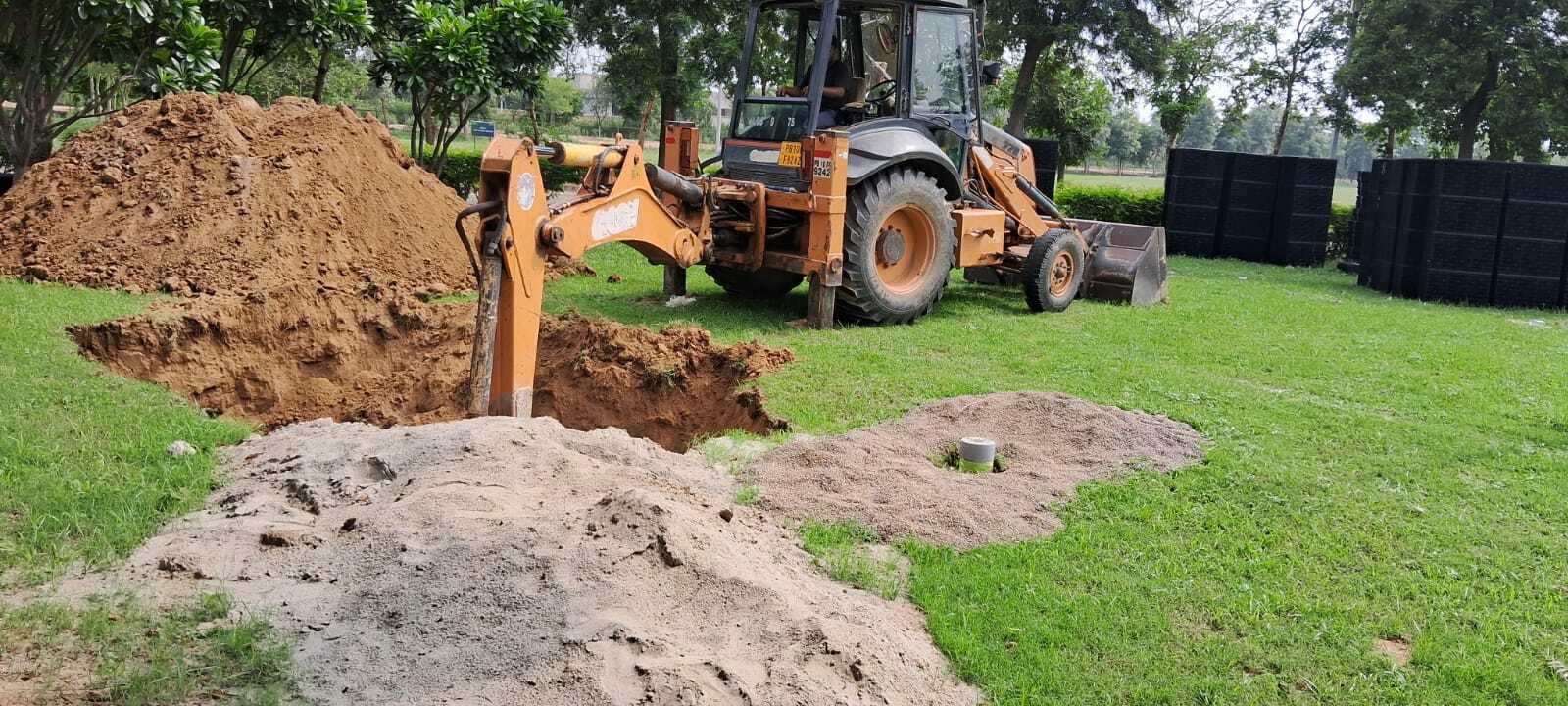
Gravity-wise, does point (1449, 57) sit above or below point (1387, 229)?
above

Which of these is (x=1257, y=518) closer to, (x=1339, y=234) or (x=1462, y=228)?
(x=1462, y=228)

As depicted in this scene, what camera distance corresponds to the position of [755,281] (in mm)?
10773

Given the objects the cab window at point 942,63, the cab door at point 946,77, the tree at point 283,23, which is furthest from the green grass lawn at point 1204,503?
the tree at point 283,23

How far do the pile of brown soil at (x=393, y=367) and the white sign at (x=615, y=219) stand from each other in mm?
889

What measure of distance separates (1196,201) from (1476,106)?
22.1 ft

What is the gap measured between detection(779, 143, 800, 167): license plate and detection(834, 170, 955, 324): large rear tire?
0.53 m

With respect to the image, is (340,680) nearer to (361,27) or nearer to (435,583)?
(435,583)

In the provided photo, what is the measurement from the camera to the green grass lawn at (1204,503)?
3.99 metres

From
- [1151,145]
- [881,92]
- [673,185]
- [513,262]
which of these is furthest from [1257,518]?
[1151,145]

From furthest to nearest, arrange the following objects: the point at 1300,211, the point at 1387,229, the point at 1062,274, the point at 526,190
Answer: the point at 1300,211
the point at 1387,229
the point at 1062,274
the point at 526,190

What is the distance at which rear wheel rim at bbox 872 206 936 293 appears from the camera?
9.91 metres

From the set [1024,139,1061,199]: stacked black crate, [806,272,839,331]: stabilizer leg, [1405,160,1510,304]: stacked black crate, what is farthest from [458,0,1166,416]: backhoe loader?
[1024,139,1061,199]: stacked black crate

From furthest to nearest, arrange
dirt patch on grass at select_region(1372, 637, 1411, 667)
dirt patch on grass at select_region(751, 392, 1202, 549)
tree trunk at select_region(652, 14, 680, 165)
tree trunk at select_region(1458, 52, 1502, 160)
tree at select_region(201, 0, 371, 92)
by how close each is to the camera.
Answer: tree trunk at select_region(1458, 52, 1502, 160) < tree trunk at select_region(652, 14, 680, 165) < tree at select_region(201, 0, 371, 92) < dirt patch on grass at select_region(751, 392, 1202, 549) < dirt patch on grass at select_region(1372, 637, 1411, 667)

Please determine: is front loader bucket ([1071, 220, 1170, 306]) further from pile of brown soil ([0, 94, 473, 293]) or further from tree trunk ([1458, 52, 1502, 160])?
tree trunk ([1458, 52, 1502, 160])
